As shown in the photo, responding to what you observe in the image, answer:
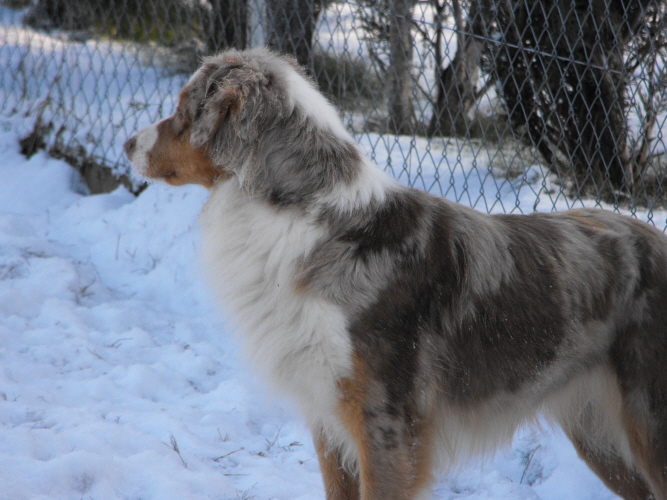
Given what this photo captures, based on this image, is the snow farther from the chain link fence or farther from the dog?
the dog

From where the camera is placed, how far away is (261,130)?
2.58 m

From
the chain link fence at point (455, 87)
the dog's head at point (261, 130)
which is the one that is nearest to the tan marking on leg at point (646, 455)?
the dog's head at point (261, 130)

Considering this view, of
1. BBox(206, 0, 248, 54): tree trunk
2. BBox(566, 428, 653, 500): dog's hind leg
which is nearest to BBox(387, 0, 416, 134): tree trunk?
BBox(206, 0, 248, 54): tree trunk

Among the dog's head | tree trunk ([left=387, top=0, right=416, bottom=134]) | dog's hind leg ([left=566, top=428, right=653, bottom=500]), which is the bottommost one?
dog's hind leg ([left=566, top=428, right=653, bottom=500])

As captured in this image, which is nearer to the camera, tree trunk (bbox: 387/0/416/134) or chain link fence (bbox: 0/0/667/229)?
chain link fence (bbox: 0/0/667/229)

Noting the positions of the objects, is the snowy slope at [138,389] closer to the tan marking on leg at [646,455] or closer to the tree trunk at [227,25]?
the tan marking on leg at [646,455]

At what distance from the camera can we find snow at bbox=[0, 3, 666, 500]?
121 inches

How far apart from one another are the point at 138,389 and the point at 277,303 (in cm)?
181

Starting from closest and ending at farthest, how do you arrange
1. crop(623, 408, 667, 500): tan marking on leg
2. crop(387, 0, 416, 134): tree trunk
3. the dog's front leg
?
crop(623, 408, 667, 500): tan marking on leg → the dog's front leg → crop(387, 0, 416, 134): tree trunk

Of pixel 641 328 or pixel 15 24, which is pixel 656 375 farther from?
pixel 15 24

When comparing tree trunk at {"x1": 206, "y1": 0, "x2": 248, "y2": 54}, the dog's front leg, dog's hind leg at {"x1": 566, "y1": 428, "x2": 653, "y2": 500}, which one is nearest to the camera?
the dog's front leg

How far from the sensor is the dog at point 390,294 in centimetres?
240

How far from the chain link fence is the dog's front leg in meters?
2.79

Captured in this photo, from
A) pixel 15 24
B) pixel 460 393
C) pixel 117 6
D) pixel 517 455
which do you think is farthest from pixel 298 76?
pixel 15 24
